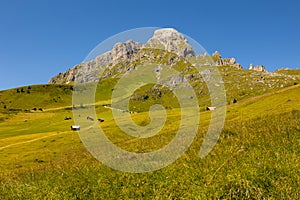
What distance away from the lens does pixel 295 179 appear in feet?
22.0

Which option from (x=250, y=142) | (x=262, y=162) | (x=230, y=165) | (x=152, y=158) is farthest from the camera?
(x=152, y=158)

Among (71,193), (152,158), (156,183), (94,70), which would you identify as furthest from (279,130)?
(94,70)

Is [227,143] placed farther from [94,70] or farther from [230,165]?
[94,70]

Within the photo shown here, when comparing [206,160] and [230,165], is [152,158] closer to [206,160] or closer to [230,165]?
[206,160]

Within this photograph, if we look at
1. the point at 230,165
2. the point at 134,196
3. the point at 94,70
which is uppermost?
the point at 94,70

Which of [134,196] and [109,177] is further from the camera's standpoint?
[109,177]

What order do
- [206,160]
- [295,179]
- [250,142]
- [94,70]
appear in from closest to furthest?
[295,179]
[206,160]
[250,142]
[94,70]

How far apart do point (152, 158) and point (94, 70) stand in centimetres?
1006

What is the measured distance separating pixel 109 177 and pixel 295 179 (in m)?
5.66

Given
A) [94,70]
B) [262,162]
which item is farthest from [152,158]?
[94,70]

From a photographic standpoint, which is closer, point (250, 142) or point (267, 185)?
point (267, 185)

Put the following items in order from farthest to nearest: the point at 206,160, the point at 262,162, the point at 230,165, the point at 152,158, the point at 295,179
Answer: the point at 152,158, the point at 206,160, the point at 230,165, the point at 262,162, the point at 295,179

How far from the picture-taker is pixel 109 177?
9.97 meters

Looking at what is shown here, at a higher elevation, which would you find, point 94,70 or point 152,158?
point 94,70
